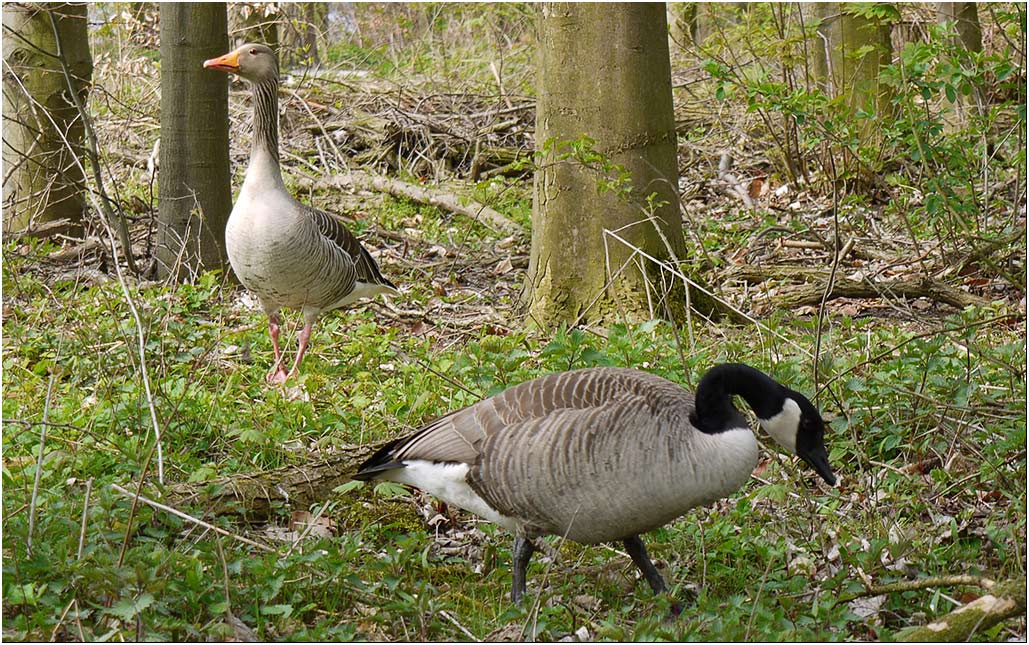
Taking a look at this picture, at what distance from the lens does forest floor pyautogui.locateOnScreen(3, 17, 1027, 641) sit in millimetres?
3688

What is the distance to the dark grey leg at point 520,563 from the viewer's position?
13.4 feet

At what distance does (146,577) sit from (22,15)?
702cm

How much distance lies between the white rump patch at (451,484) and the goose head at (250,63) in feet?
12.4

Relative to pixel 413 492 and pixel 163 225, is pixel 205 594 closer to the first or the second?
pixel 413 492

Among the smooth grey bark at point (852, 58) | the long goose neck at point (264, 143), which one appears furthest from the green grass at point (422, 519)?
the smooth grey bark at point (852, 58)

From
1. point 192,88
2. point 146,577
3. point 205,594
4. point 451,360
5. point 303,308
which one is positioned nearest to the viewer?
point 146,577

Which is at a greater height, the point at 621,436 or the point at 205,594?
the point at 621,436

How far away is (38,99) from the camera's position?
29.2 feet

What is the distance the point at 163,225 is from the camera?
8336mm

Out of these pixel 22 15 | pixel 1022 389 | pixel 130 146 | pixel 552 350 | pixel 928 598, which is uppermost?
pixel 22 15

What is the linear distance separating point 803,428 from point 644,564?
83 centimetres

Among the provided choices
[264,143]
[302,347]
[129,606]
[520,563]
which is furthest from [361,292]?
[129,606]

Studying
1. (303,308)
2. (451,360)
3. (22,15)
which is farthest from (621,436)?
(22,15)

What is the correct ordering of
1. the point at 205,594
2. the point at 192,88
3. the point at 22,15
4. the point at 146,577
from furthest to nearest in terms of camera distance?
the point at 22,15, the point at 192,88, the point at 205,594, the point at 146,577
